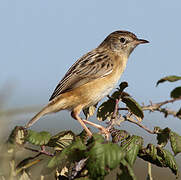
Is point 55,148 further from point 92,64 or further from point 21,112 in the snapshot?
point 92,64

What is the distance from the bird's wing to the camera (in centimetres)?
458

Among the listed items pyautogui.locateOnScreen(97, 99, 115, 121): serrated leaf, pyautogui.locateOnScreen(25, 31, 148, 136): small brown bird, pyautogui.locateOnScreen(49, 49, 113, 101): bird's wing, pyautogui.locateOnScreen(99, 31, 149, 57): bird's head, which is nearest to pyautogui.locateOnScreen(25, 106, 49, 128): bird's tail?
pyautogui.locateOnScreen(25, 31, 148, 136): small brown bird

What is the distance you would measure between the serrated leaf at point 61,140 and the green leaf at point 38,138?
0.17 m

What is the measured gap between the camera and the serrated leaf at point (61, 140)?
7.79ft

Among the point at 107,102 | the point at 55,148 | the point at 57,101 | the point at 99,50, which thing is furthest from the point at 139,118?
the point at 99,50

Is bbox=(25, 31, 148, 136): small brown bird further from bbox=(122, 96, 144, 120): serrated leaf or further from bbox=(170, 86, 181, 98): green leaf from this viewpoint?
bbox=(170, 86, 181, 98): green leaf

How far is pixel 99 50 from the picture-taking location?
542 cm

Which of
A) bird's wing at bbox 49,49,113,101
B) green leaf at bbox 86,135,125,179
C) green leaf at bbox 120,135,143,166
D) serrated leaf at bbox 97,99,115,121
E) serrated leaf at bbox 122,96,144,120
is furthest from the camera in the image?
bird's wing at bbox 49,49,113,101

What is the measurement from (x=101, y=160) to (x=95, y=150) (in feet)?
0.21

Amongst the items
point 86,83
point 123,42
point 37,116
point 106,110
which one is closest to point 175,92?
point 106,110

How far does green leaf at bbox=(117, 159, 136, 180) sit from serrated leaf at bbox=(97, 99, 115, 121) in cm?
103

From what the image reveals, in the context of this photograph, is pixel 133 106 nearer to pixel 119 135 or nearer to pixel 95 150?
pixel 119 135

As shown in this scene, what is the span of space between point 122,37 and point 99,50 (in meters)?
0.42

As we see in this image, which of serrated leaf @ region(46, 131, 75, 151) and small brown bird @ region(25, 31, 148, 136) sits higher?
serrated leaf @ region(46, 131, 75, 151)
